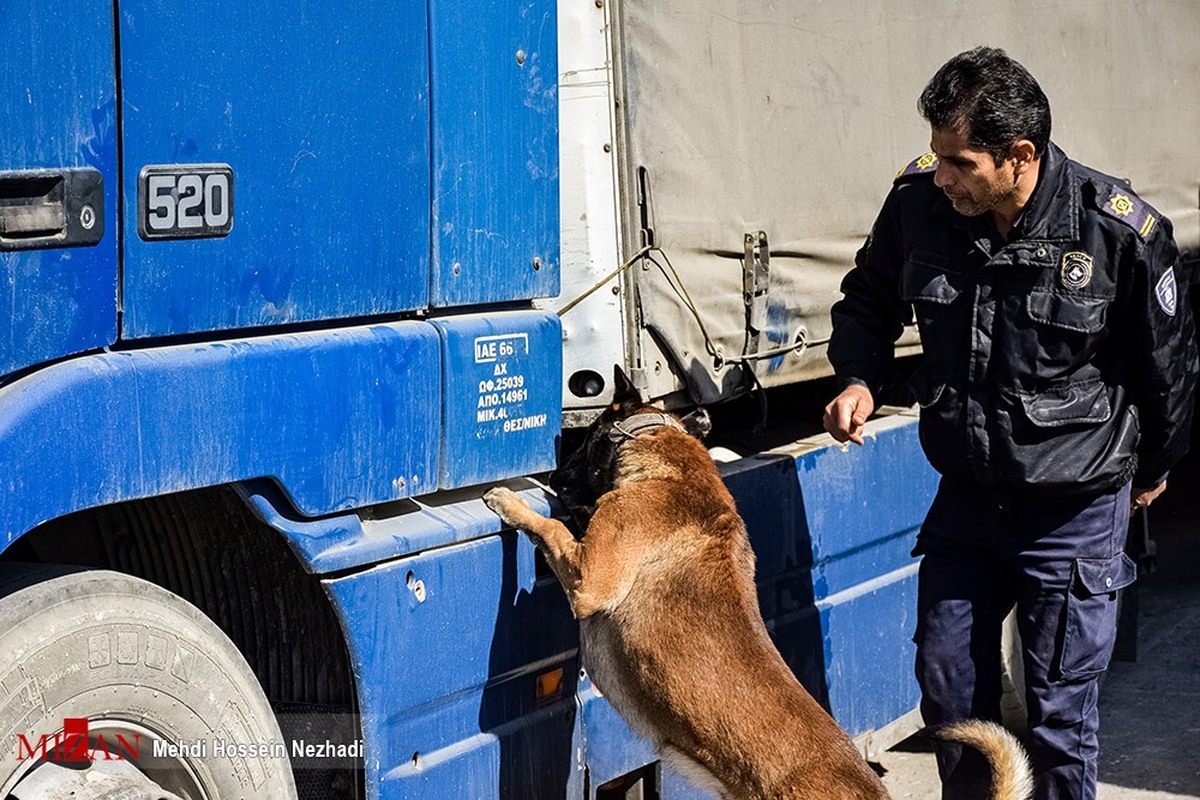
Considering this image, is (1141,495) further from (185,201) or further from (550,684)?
(185,201)

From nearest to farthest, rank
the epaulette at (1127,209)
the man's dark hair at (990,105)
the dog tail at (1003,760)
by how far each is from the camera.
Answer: the dog tail at (1003,760) < the man's dark hair at (990,105) < the epaulette at (1127,209)

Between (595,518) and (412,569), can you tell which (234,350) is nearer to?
(412,569)

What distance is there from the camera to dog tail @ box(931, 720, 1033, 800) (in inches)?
119

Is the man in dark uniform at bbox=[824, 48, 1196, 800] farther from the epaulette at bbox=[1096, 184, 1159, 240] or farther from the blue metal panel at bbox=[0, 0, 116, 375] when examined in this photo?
the blue metal panel at bbox=[0, 0, 116, 375]

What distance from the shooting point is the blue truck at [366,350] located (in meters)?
2.26

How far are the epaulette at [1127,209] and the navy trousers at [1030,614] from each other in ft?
2.04

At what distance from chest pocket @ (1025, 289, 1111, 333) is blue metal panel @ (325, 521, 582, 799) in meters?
1.25

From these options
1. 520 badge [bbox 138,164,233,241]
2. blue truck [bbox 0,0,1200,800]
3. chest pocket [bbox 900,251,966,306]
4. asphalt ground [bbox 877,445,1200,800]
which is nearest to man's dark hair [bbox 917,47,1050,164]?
chest pocket [bbox 900,251,966,306]

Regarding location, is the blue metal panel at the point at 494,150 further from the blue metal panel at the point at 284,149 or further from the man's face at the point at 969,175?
the man's face at the point at 969,175

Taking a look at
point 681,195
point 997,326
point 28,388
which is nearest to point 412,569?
point 28,388

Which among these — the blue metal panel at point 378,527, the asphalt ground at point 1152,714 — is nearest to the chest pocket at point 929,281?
the blue metal panel at point 378,527

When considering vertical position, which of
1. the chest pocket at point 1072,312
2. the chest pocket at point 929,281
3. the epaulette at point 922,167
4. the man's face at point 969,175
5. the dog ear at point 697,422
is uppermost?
the epaulette at point 922,167

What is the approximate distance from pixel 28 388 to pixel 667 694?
1560mm

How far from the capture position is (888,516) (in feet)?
14.2
